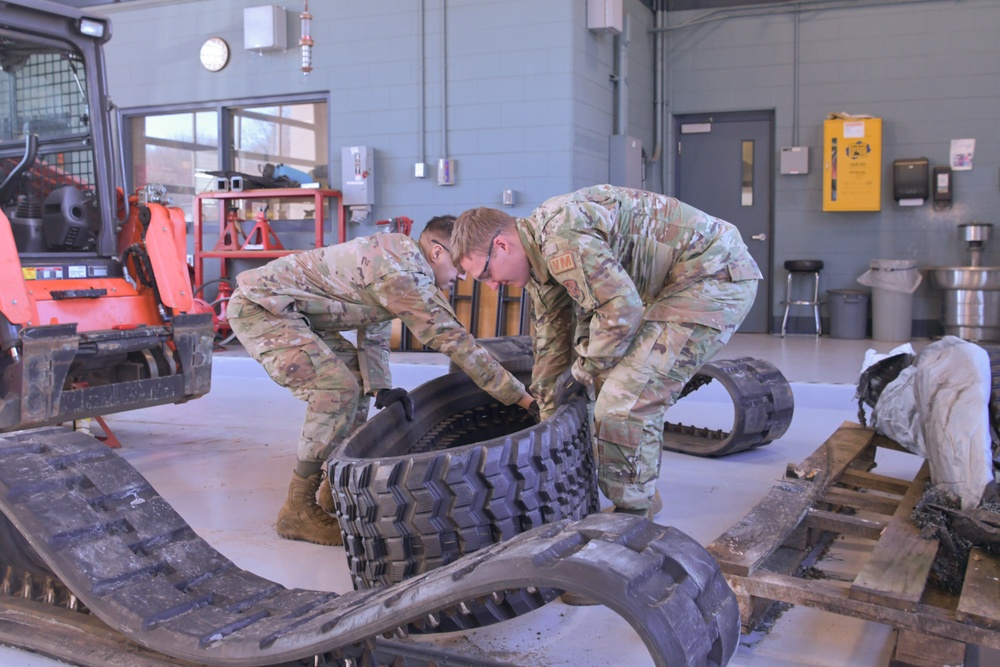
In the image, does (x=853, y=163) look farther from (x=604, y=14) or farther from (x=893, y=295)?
(x=604, y=14)

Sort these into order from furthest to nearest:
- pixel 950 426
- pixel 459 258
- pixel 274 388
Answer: pixel 274 388
pixel 950 426
pixel 459 258

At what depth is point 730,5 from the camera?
9.96 metres

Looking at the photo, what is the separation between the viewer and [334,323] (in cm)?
362

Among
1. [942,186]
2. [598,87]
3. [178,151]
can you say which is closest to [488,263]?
[598,87]

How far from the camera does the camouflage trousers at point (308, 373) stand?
3.31 m

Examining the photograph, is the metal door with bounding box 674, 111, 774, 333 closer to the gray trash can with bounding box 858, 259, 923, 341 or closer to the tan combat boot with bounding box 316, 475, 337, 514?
the gray trash can with bounding box 858, 259, 923, 341

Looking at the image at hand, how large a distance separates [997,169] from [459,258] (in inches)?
335

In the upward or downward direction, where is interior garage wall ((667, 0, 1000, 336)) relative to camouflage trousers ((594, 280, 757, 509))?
upward

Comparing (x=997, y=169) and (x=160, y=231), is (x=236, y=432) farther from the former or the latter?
(x=997, y=169)

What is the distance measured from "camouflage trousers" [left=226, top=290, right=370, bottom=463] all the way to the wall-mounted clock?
24.4 feet

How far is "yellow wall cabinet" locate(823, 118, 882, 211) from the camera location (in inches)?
365

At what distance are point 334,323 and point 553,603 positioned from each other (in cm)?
165

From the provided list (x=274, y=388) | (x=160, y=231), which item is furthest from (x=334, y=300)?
(x=274, y=388)

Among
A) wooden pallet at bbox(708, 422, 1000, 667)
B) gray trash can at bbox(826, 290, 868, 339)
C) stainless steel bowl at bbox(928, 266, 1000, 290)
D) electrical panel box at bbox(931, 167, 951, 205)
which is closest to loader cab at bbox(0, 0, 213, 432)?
wooden pallet at bbox(708, 422, 1000, 667)
